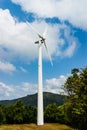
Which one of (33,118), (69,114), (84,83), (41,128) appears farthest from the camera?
(33,118)

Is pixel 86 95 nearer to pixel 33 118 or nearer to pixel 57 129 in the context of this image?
pixel 57 129

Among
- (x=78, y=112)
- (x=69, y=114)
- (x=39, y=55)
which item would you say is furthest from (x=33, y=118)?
(x=78, y=112)

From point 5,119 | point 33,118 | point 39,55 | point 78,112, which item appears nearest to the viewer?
point 78,112

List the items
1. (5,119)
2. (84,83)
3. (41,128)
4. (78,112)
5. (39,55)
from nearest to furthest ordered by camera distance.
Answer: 1. (84,83)
2. (78,112)
3. (41,128)
4. (39,55)
5. (5,119)

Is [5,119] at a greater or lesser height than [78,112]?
greater

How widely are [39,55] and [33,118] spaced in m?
40.9

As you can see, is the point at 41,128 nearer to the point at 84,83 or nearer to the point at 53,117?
the point at 84,83

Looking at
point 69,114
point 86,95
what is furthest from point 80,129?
point 69,114

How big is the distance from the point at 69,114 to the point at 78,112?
12.7m

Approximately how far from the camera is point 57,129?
94.4 meters

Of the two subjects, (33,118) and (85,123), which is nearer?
(85,123)

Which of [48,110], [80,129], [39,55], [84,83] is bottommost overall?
[80,129]

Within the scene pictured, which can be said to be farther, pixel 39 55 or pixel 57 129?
pixel 39 55

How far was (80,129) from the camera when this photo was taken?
220 feet
